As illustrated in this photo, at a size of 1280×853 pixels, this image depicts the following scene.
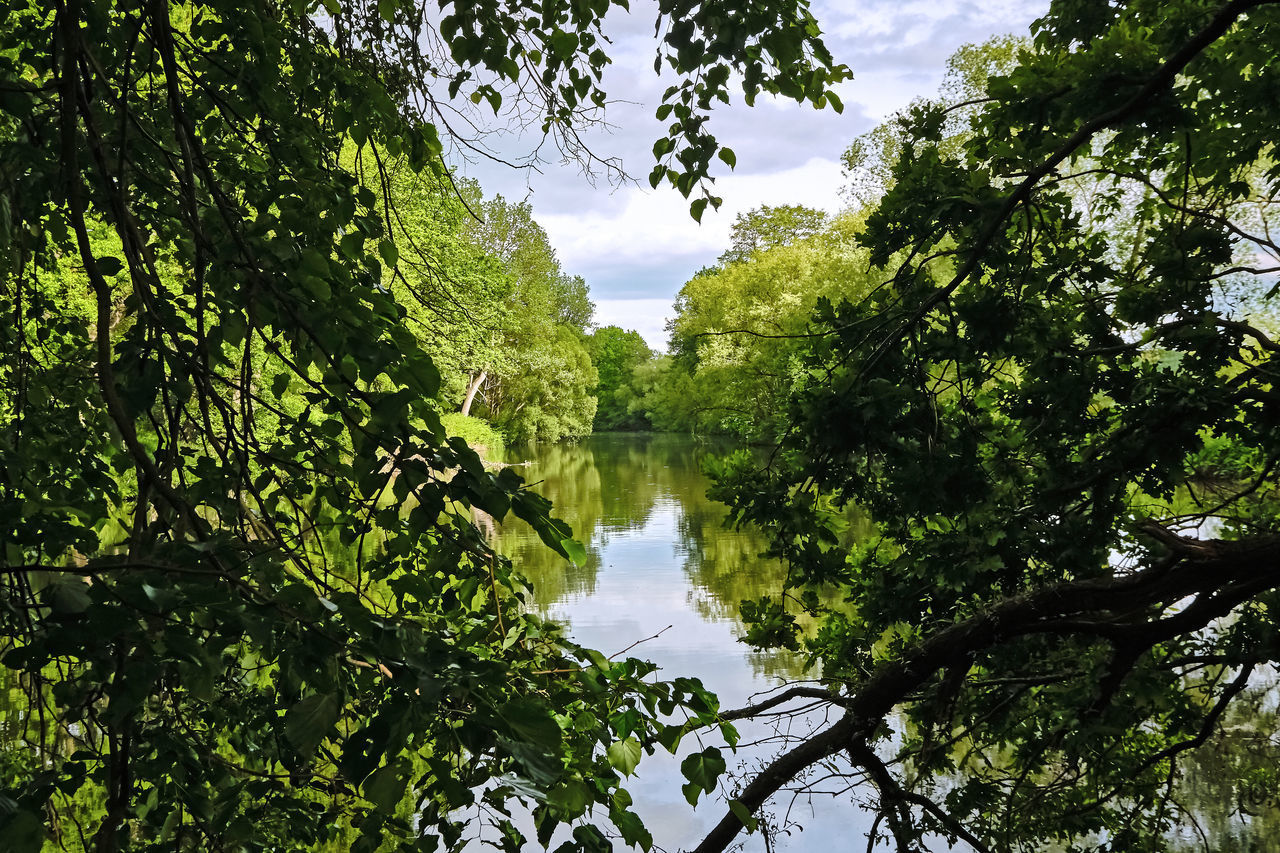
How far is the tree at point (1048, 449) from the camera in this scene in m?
2.59

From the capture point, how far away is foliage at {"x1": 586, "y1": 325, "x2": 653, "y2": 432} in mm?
62406

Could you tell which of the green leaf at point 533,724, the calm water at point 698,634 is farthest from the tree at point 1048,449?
the green leaf at point 533,724

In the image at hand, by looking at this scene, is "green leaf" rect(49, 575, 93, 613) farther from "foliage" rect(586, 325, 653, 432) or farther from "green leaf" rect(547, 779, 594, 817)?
"foliage" rect(586, 325, 653, 432)

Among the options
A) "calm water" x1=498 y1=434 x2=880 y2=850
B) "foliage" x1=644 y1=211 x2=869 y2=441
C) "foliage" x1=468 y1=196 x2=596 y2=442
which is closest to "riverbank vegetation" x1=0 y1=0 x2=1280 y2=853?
"calm water" x1=498 y1=434 x2=880 y2=850

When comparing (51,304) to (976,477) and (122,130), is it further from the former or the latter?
(976,477)

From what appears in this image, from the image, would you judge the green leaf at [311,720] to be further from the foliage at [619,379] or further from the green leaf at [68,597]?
the foliage at [619,379]

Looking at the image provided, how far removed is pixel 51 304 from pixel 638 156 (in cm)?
184

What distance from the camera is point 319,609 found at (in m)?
1.08

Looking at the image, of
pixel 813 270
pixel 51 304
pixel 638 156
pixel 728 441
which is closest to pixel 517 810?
pixel 51 304

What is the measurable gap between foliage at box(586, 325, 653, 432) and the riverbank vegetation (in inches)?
2252

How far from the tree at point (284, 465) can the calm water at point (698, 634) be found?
29cm

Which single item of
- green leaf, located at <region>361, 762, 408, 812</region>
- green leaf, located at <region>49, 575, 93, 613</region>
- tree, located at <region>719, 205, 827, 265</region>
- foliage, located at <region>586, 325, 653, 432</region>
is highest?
foliage, located at <region>586, 325, 653, 432</region>

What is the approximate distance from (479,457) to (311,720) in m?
0.40

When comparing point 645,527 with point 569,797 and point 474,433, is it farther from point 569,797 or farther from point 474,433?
point 569,797
